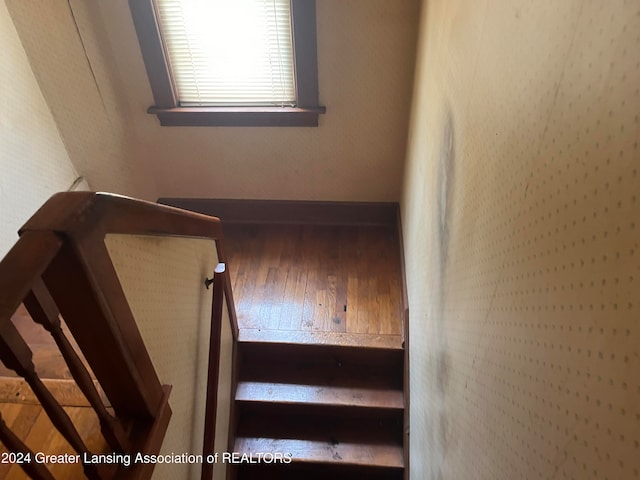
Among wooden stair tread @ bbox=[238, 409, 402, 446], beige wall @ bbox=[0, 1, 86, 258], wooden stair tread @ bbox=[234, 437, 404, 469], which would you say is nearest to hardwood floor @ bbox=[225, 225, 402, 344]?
wooden stair tread @ bbox=[238, 409, 402, 446]

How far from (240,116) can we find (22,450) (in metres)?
2.16

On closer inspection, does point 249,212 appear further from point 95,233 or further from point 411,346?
point 95,233

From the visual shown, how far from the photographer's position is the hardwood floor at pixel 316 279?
2.55 meters

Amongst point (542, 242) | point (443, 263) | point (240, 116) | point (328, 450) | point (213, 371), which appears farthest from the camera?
point (240, 116)

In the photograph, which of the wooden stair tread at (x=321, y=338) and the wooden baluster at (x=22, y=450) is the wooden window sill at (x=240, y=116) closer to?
the wooden stair tread at (x=321, y=338)

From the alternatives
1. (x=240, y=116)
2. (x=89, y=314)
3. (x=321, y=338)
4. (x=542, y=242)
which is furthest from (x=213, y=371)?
(x=542, y=242)

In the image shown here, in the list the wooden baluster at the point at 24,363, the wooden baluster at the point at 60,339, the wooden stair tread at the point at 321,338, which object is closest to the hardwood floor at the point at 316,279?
the wooden stair tread at the point at 321,338

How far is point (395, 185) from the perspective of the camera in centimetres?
299

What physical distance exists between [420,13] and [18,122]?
6.57 ft

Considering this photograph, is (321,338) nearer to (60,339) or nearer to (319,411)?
(319,411)

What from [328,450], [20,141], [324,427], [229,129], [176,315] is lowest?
[328,450]

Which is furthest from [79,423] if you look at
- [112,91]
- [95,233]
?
[112,91]

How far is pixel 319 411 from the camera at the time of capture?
8.03 ft

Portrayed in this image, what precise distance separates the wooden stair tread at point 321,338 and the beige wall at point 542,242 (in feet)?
3.45
